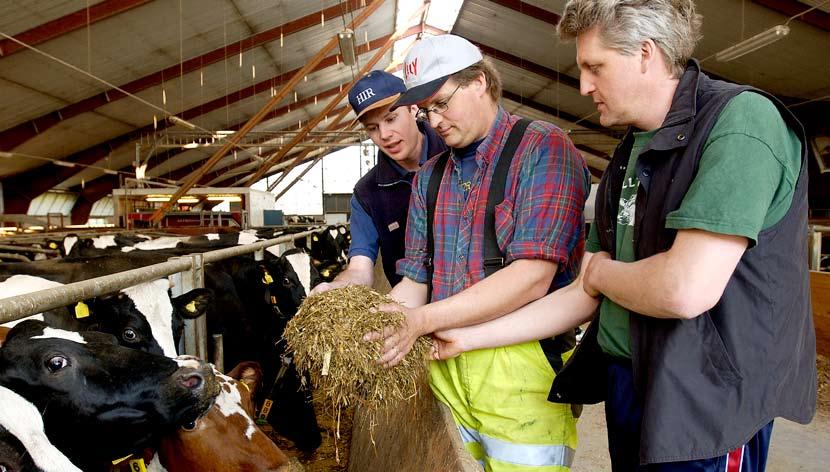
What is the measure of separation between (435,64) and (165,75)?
1300cm

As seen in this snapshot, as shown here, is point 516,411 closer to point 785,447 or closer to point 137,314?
point 137,314

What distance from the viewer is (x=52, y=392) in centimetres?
169

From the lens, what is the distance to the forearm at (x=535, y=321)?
171cm

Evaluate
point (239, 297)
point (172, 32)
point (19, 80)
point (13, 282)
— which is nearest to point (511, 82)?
point (172, 32)

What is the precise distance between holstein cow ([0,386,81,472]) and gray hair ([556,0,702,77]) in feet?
5.66

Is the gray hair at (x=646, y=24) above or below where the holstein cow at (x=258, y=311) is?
above

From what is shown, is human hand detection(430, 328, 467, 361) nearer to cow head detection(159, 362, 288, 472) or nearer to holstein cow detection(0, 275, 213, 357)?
cow head detection(159, 362, 288, 472)

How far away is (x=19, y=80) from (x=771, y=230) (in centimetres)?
1293

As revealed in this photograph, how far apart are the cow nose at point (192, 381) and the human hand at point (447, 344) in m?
0.78

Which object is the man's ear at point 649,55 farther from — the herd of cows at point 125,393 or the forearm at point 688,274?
the herd of cows at point 125,393

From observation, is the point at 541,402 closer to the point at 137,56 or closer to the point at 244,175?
the point at 137,56

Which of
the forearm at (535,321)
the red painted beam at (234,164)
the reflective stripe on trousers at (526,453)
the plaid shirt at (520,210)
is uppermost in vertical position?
the red painted beam at (234,164)

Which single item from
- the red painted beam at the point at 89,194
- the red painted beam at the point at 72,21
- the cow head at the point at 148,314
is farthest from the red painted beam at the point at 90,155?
the cow head at the point at 148,314

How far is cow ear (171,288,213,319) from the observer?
300cm
